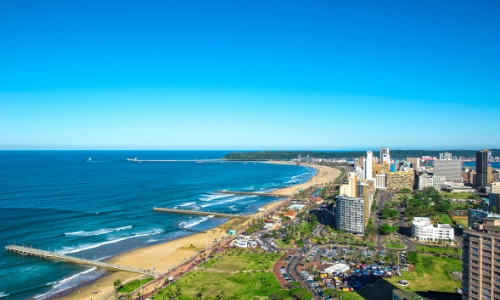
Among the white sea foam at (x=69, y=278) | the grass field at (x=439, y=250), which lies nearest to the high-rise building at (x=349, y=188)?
the grass field at (x=439, y=250)

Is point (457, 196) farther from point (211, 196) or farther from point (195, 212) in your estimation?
point (195, 212)

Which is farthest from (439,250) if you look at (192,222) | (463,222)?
(192,222)

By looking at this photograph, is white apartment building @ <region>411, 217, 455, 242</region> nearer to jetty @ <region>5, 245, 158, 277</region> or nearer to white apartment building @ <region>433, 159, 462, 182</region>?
jetty @ <region>5, 245, 158, 277</region>

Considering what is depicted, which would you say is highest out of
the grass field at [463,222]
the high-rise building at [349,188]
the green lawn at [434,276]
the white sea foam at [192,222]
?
the high-rise building at [349,188]

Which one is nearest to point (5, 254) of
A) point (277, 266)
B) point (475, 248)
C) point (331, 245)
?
point (277, 266)

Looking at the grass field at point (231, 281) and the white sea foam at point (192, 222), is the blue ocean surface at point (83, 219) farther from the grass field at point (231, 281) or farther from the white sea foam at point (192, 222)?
the grass field at point (231, 281)
